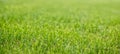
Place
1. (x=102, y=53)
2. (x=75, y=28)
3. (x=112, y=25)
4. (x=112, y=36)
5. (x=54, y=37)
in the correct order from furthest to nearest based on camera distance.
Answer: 1. (x=112, y=25)
2. (x=75, y=28)
3. (x=112, y=36)
4. (x=54, y=37)
5. (x=102, y=53)

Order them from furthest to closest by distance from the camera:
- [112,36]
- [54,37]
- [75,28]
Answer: [75,28], [112,36], [54,37]

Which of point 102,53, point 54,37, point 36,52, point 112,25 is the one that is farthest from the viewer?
point 112,25

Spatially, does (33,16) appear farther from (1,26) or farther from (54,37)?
(54,37)

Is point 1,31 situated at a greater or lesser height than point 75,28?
greater

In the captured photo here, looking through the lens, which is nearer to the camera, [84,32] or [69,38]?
[69,38]

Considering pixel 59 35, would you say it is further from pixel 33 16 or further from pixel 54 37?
pixel 33 16

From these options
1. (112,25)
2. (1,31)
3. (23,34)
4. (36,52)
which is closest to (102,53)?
(36,52)

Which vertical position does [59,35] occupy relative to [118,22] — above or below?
above

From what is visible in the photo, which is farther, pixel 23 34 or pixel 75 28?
pixel 75 28

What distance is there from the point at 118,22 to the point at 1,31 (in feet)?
17.4

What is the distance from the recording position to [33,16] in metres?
10.9

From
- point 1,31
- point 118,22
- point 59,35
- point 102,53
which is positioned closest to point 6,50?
point 1,31

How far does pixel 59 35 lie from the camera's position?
759 cm

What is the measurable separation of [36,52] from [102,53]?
168 centimetres
